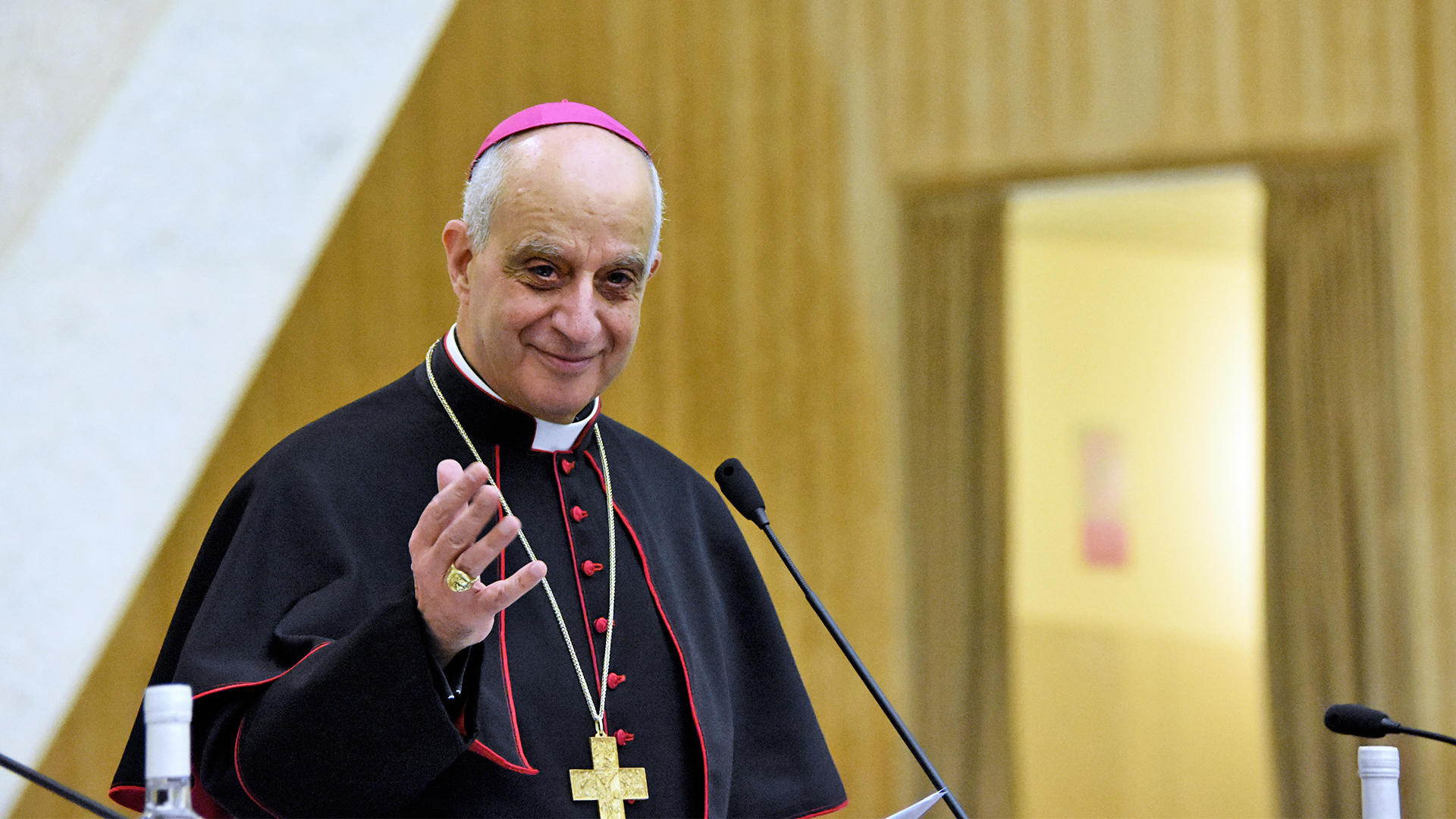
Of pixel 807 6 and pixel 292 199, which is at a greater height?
pixel 807 6

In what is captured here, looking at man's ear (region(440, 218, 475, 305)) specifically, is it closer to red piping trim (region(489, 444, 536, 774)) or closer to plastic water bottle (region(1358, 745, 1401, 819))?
red piping trim (region(489, 444, 536, 774))

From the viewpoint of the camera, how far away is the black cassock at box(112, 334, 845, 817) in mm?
1950

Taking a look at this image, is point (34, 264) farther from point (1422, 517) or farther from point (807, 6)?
point (1422, 517)

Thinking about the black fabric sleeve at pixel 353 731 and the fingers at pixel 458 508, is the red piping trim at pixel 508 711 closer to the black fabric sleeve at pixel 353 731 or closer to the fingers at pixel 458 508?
the black fabric sleeve at pixel 353 731

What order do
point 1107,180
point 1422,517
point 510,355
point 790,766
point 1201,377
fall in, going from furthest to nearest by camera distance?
point 1201,377
point 1107,180
point 1422,517
point 790,766
point 510,355

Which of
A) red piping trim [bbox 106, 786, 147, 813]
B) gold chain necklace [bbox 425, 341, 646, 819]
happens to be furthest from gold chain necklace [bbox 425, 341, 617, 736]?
red piping trim [bbox 106, 786, 147, 813]

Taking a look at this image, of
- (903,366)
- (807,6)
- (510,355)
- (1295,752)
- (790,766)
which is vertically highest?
(807,6)

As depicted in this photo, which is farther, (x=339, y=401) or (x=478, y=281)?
(x=339, y=401)

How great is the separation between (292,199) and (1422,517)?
5.11 metres

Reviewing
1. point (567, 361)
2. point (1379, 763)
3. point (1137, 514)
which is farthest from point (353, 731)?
point (1137, 514)

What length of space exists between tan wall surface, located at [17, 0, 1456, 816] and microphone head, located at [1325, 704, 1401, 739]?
4897 millimetres

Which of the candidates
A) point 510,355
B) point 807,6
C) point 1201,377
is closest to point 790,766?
point 510,355

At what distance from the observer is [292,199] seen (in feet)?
25.3

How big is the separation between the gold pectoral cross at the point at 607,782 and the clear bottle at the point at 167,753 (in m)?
0.70
